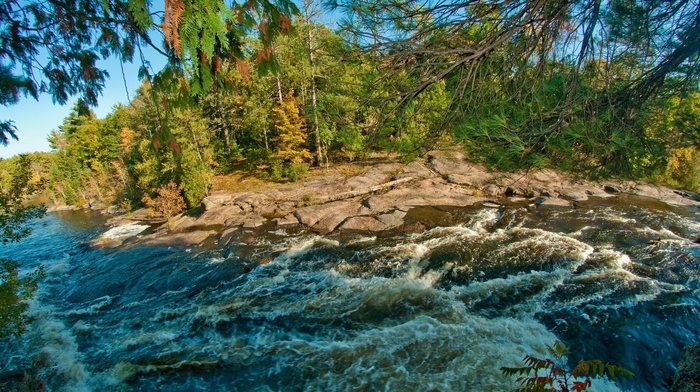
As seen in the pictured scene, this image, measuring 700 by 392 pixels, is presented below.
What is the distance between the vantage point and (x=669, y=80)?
3.90 m

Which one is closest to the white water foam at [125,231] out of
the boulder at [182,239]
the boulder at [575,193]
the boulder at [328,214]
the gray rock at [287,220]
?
the boulder at [182,239]

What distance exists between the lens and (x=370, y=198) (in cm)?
1584

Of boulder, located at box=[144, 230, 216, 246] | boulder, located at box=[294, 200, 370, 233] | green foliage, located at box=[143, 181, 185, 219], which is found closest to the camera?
boulder, located at box=[144, 230, 216, 246]

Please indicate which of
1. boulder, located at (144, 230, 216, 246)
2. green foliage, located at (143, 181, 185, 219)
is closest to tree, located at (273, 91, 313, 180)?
green foliage, located at (143, 181, 185, 219)

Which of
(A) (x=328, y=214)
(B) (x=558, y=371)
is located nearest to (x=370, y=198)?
(A) (x=328, y=214)

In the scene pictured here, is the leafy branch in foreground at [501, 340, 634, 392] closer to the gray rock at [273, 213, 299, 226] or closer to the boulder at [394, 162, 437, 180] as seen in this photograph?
the gray rock at [273, 213, 299, 226]

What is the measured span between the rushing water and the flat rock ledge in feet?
6.78

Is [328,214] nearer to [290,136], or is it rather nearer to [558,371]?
[290,136]

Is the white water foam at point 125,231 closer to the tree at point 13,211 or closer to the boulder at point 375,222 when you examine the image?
the tree at point 13,211

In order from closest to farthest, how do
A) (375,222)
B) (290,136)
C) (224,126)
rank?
(375,222)
(290,136)
(224,126)

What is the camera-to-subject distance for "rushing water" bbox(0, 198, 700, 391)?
5727 mm

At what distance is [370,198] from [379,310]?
883 centimetres

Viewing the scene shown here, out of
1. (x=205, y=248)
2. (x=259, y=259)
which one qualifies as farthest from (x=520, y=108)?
(x=205, y=248)

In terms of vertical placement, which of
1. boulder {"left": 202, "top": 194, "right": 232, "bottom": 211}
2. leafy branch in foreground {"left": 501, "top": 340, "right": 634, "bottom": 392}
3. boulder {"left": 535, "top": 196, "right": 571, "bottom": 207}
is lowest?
boulder {"left": 535, "top": 196, "right": 571, "bottom": 207}
